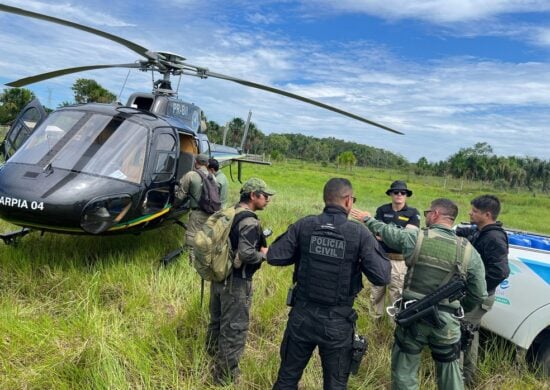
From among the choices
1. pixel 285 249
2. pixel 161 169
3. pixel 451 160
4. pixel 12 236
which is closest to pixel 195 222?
pixel 161 169

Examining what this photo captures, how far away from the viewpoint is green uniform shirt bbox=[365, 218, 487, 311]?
3053mm

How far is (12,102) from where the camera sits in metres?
35.6

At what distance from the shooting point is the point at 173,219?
257 inches

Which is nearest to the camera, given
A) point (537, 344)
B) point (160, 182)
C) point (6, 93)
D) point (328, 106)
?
point (537, 344)

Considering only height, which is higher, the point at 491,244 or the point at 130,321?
the point at 491,244

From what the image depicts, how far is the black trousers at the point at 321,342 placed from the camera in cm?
285

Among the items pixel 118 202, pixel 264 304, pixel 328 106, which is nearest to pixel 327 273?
pixel 264 304

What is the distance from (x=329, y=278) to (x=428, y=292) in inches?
31.8

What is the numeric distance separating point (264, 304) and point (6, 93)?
39.6m

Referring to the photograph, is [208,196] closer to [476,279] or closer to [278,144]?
[476,279]

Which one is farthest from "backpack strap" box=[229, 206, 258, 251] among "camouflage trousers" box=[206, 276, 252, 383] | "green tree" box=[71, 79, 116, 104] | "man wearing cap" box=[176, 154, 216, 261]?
Result: "green tree" box=[71, 79, 116, 104]

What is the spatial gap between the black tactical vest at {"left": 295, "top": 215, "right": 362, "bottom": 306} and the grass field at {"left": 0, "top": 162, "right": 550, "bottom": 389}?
105 centimetres

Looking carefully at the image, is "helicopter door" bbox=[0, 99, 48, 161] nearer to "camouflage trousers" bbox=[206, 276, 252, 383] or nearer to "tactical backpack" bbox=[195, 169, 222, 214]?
"tactical backpack" bbox=[195, 169, 222, 214]

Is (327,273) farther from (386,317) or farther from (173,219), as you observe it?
(173,219)
